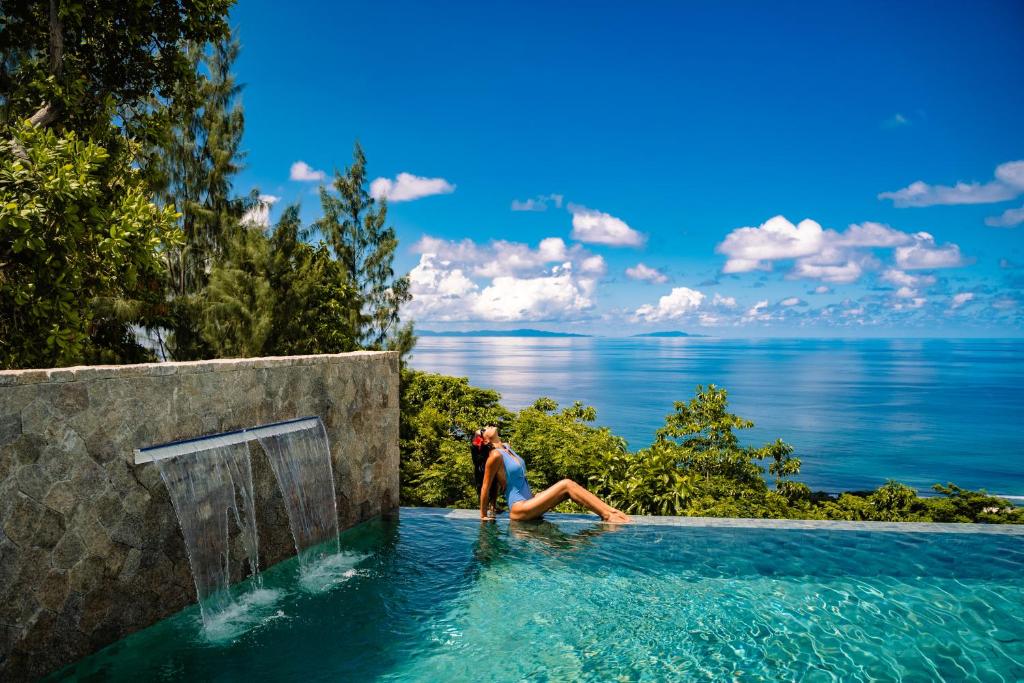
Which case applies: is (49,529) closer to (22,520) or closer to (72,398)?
(22,520)

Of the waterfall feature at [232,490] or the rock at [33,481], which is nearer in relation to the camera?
the rock at [33,481]

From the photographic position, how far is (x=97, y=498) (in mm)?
5203

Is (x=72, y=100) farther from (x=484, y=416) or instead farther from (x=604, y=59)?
(x=604, y=59)

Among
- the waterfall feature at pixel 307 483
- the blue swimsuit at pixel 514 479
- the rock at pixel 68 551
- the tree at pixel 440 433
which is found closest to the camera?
the rock at pixel 68 551

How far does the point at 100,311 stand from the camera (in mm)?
15125

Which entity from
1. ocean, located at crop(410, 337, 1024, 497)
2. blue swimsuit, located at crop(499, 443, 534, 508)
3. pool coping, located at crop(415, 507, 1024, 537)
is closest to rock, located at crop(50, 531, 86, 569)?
A: blue swimsuit, located at crop(499, 443, 534, 508)

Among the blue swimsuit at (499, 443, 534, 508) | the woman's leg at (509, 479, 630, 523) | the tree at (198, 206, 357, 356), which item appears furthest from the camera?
the tree at (198, 206, 357, 356)

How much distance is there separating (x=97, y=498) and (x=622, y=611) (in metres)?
4.42

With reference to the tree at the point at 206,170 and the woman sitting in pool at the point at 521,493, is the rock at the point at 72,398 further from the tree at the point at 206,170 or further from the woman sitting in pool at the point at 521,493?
the tree at the point at 206,170

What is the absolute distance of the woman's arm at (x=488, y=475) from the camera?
904 cm

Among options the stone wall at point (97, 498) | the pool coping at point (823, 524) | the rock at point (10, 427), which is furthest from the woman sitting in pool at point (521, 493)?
the rock at point (10, 427)

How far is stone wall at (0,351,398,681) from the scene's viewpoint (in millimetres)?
4629

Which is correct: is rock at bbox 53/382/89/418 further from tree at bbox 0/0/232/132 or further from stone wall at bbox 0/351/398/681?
tree at bbox 0/0/232/132

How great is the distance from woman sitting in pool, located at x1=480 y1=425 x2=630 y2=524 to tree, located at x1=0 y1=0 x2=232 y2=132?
26.3 feet
